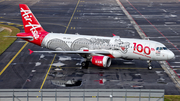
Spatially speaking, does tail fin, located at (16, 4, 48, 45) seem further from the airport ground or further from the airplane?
the airport ground

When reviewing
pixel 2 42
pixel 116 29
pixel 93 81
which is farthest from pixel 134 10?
pixel 93 81

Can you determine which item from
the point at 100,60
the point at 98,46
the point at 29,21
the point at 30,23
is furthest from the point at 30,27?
the point at 100,60

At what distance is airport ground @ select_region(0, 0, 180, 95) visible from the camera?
39188mm

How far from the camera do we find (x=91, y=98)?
92.9ft

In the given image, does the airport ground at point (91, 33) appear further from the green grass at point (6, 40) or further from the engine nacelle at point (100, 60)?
the engine nacelle at point (100, 60)

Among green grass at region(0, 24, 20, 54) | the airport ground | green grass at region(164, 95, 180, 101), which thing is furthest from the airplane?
green grass at region(0, 24, 20, 54)

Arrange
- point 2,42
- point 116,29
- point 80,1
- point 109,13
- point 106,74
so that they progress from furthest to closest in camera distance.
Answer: point 80,1 → point 109,13 → point 116,29 → point 2,42 → point 106,74

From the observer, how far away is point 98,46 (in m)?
44.3

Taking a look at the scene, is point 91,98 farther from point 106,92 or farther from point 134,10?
point 134,10

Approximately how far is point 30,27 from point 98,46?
44.6 feet

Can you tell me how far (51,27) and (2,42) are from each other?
17650 mm

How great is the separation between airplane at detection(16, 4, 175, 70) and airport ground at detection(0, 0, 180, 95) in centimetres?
231

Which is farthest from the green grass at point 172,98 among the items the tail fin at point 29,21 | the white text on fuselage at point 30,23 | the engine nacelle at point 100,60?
the tail fin at point 29,21

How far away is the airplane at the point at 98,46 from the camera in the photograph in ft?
138
